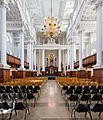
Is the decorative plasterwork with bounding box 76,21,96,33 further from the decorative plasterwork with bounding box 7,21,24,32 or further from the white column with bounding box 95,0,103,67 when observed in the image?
the white column with bounding box 95,0,103,67

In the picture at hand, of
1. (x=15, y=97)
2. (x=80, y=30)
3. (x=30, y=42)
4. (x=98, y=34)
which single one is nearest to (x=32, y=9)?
(x=30, y=42)

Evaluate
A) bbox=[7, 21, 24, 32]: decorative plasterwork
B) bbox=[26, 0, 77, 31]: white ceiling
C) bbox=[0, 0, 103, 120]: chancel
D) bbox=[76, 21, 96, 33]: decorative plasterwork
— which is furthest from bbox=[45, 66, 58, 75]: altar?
bbox=[7, 21, 24, 32]: decorative plasterwork

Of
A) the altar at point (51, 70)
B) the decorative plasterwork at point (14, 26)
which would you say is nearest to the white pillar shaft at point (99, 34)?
the decorative plasterwork at point (14, 26)

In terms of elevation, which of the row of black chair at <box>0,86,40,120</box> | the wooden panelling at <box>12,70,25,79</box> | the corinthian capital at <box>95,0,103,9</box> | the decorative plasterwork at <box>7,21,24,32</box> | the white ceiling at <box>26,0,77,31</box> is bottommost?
the row of black chair at <box>0,86,40,120</box>

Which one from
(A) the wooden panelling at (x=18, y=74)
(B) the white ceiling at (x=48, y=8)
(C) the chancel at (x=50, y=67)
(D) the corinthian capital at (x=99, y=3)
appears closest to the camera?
(C) the chancel at (x=50, y=67)

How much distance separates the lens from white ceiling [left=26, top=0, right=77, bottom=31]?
27.8 meters

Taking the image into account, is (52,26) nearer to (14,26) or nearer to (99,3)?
(14,26)

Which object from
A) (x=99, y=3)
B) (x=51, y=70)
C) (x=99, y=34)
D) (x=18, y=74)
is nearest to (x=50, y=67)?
(x=51, y=70)

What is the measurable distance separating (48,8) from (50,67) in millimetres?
19940

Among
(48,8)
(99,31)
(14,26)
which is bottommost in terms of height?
(99,31)

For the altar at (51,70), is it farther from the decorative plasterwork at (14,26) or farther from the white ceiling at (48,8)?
the decorative plasterwork at (14,26)

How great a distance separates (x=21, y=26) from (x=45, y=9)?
7.89m

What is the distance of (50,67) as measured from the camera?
48.4 m

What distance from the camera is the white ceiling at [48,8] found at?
2775 cm
